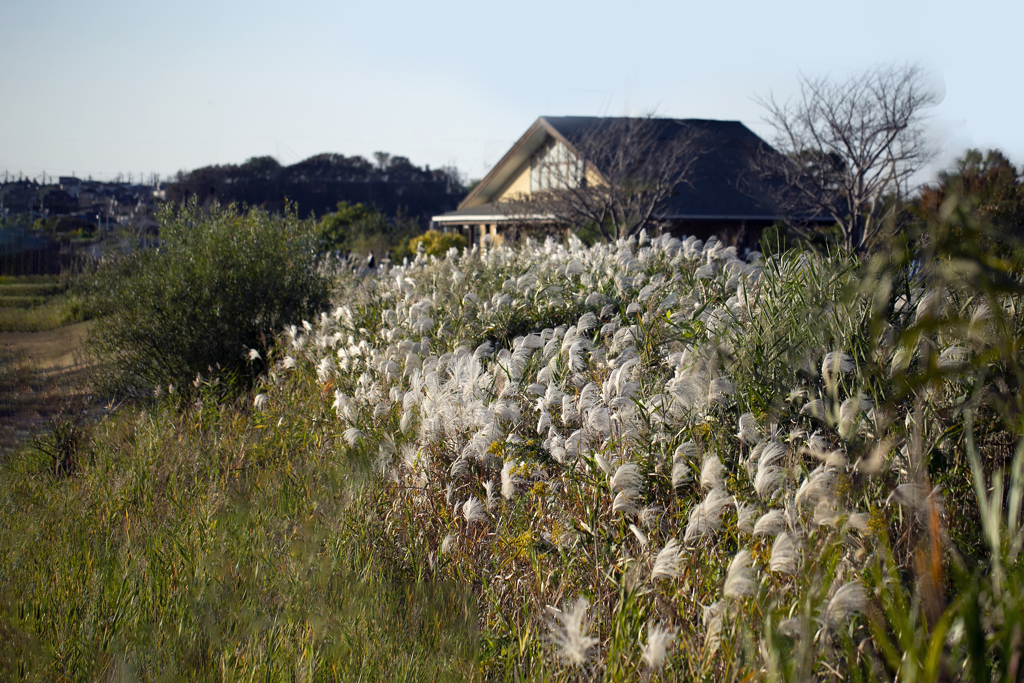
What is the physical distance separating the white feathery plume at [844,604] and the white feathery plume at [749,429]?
1.10m

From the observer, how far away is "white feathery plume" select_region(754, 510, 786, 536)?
2717 millimetres

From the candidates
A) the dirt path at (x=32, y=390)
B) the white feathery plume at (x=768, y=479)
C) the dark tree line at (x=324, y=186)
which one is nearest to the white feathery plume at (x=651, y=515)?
the white feathery plume at (x=768, y=479)

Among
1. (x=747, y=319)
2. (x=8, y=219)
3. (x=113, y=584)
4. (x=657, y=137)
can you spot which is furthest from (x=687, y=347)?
(x=8, y=219)

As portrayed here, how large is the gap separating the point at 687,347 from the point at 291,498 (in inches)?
104

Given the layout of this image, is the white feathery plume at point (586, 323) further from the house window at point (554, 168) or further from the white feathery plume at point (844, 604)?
the house window at point (554, 168)

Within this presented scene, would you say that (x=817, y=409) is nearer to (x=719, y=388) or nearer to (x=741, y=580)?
(x=719, y=388)

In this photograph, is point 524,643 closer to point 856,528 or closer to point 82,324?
point 856,528

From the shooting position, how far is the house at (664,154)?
69.4 feet

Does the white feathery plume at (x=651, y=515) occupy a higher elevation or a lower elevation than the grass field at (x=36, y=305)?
higher

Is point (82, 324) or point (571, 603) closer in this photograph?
point (571, 603)

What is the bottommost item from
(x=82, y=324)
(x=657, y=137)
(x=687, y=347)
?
(x=82, y=324)

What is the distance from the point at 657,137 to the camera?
22.1m

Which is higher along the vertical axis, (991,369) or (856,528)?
(991,369)

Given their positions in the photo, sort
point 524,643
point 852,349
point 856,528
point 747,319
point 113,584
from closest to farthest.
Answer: point 856,528 → point 524,643 → point 113,584 → point 852,349 → point 747,319
